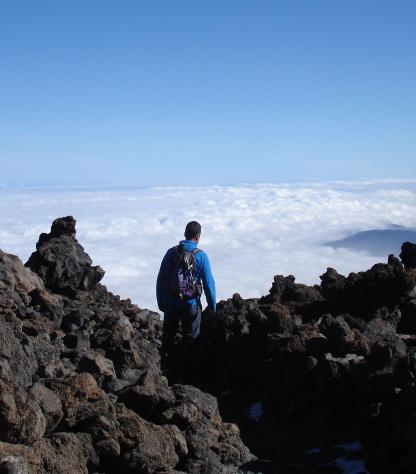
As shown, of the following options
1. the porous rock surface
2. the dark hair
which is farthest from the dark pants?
the dark hair

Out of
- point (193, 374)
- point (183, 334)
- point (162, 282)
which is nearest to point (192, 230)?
point (162, 282)

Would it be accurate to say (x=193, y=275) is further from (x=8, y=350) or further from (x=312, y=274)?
(x=312, y=274)

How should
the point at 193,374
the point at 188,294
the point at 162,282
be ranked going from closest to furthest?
the point at 188,294 → the point at 162,282 → the point at 193,374

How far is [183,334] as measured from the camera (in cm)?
1207

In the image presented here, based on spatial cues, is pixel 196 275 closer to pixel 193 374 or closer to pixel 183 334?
pixel 183 334

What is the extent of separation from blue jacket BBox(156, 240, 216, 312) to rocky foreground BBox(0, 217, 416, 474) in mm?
1055

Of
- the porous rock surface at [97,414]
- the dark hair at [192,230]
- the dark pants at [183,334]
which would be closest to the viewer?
the porous rock surface at [97,414]

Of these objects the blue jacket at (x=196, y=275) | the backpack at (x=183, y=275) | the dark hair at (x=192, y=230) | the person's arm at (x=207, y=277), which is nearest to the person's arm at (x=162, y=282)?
the blue jacket at (x=196, y=275)

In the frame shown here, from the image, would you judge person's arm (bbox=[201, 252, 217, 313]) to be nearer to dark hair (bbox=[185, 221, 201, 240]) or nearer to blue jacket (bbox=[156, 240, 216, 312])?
blue jacket (bbox=[156, 240, 216, 312])

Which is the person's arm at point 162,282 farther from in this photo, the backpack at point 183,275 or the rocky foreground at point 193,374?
the rocky foreground at point 193,374

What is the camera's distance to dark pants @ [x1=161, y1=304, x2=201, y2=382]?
37.5 ft

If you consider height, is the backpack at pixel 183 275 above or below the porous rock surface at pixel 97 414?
above

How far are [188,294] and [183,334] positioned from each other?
53.6 inches

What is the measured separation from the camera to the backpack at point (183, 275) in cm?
1086
